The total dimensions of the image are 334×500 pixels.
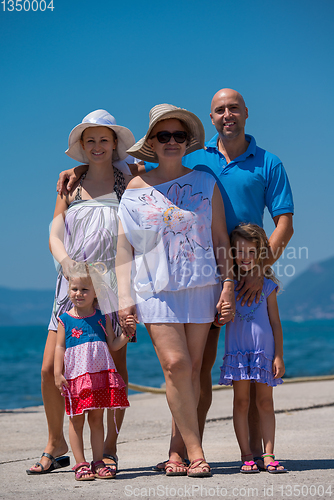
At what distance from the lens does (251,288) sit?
350 cm

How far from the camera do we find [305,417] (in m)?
5.95

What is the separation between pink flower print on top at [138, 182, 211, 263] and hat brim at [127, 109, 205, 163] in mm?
344

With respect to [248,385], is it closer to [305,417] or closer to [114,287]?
[114,287]

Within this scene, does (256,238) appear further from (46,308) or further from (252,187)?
(46,308)

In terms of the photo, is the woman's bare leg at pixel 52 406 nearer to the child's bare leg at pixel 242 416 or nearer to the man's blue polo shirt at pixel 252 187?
the child's bare leg at pixel 242 416

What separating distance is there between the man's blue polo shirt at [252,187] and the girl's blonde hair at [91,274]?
88 cm

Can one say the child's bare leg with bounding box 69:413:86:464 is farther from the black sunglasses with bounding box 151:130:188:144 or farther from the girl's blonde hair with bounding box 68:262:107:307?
the black sunglasses with bounding box 151:130:188:144

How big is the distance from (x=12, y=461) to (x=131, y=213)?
2139mm

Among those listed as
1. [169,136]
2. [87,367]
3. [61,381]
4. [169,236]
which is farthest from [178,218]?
[61,381]

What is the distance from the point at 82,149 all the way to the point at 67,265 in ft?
2.83

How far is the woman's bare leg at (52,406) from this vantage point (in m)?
3.63

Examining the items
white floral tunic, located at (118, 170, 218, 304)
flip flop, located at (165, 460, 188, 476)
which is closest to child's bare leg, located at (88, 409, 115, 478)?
flip flop, located at (165, 460, 188, 476)

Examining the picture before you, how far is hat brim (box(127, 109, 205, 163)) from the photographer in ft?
11.3

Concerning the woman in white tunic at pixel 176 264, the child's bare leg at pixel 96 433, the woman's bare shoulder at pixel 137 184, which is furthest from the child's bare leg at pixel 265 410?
the woman's bare shoulder at pixel 137 184
